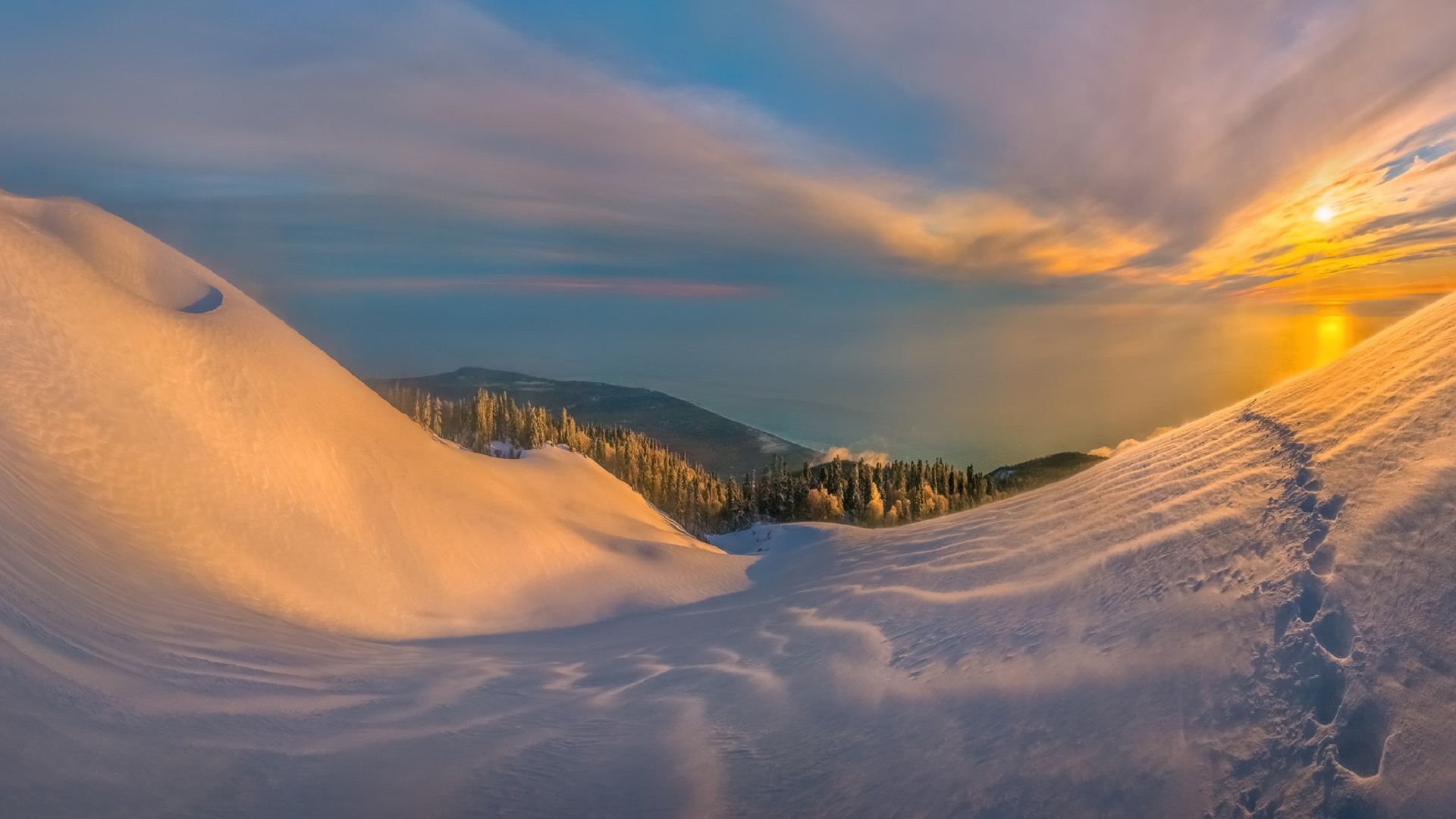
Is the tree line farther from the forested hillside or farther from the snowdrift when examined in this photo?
the snowdrift

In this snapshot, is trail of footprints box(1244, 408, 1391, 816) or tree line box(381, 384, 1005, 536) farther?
tree line box(381, 384, 1005, 536)

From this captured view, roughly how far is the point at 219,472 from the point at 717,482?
292ft

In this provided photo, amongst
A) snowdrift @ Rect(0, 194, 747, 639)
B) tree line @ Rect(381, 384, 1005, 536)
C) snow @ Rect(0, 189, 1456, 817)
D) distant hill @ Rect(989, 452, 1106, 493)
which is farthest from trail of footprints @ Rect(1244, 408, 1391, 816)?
distant hill @ Rect(989, 452, 1106, 493)

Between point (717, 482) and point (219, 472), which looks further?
point (717, 482)

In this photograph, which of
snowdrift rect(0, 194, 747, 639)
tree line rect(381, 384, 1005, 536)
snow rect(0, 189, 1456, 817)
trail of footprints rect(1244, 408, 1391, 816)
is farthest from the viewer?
tree line rect(381, 384, 1005, 536)

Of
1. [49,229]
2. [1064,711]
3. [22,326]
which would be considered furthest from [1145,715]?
[49,229]

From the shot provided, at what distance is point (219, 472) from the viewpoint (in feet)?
29.1

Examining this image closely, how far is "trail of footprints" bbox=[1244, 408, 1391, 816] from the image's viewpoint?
242 centimetres

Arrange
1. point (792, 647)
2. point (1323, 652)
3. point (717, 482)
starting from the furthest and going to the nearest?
point (717, 482) → point (792, 647) → point (1323, 652)

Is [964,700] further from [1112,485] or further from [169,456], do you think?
[169,456]

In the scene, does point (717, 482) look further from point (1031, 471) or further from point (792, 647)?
point (792, 647)

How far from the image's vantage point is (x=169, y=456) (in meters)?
8.38

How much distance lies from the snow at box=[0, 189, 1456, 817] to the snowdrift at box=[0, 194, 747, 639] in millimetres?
49

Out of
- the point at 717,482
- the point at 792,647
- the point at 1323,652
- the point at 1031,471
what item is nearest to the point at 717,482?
the point at 717,482
